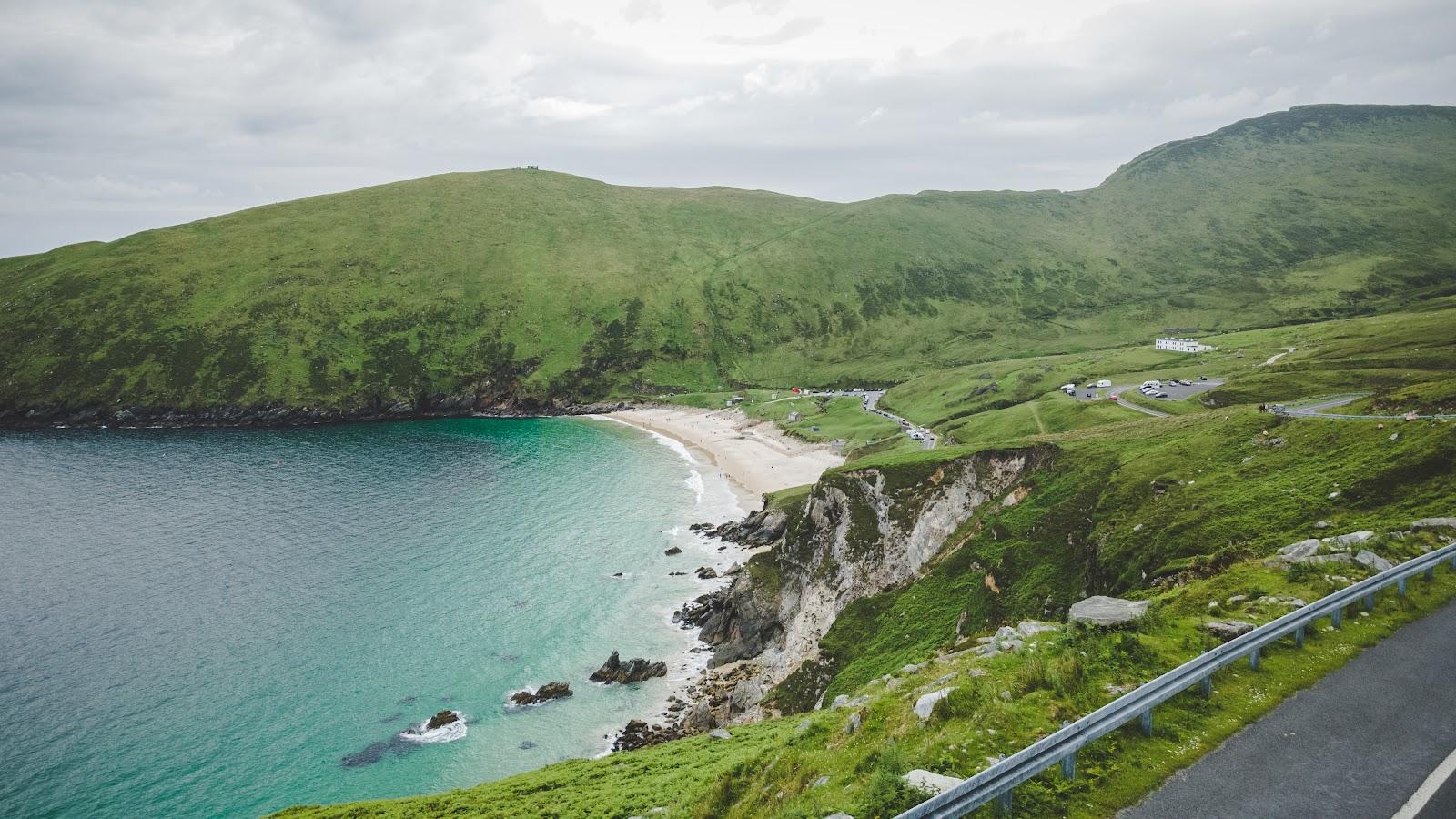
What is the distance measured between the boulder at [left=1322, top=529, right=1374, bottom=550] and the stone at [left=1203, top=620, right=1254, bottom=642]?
8979 millimetres

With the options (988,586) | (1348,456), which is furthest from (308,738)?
(1348,456)

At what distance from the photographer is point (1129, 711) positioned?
44.4 feet

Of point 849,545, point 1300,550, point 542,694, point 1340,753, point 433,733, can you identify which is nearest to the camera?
point 1340,753

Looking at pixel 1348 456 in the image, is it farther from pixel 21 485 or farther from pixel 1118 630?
pixel 21 485

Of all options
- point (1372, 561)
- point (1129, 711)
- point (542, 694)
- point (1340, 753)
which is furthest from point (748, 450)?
point (1340, 753)

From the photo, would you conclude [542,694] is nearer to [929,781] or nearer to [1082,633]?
[1082,633]

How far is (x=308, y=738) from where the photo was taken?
56062 millimetres

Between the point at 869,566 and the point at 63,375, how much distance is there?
798 feet

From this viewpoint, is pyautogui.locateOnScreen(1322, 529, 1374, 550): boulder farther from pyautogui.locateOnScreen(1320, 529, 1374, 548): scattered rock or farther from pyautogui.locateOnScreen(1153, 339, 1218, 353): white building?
pyautogui.locateOnScreen(1153, 339, 1218, 353): white building

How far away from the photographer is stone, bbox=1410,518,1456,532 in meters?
24.3

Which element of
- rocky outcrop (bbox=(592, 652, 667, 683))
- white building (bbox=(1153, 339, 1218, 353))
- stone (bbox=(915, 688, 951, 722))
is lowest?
rocky outcrop (bbox=(592, 652, 667, 683))

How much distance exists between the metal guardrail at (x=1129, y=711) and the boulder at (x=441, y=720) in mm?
57486

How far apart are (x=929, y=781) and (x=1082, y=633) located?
920 cm

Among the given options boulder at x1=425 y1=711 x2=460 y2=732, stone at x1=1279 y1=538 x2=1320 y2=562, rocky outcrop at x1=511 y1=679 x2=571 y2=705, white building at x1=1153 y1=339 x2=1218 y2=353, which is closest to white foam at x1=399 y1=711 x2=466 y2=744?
boulder at x1=425 y1=711 x2=460 y2=732
